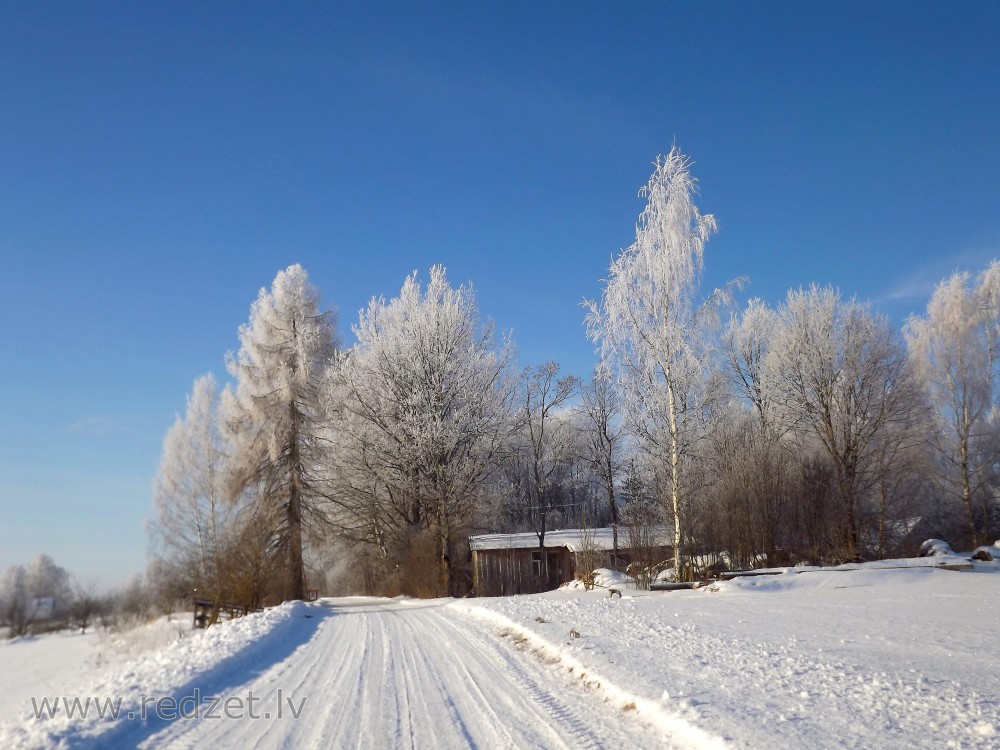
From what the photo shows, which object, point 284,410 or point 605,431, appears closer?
point 284,410

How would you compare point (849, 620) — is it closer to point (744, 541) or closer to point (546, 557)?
→ point (744, 541)

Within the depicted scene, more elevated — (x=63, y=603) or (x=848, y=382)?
(x=848, y=382)

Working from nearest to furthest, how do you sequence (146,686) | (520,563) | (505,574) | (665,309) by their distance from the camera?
1. (146,686)
2. (665,309)
3. (505,574)
4. (520,563)

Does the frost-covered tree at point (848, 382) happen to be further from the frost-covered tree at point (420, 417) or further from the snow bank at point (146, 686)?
the snow bank at point (146, 686)

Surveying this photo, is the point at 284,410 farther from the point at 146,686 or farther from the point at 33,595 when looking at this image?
the point at 146,686

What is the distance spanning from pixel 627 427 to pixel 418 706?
84.2 feet

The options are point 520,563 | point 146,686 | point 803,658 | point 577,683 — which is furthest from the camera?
point 520,563

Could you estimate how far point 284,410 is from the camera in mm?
31672

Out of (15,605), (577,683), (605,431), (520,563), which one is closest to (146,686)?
(577,683)

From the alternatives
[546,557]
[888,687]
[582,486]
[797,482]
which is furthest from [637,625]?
[582,486]

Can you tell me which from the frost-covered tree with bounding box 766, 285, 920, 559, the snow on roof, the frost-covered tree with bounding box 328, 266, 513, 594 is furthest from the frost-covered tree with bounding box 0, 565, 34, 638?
the frost-covered tree with bounding box 766, 285, 920, 559

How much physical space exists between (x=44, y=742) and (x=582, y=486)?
5479 cm

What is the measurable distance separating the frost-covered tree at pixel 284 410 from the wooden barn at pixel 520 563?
293 inches

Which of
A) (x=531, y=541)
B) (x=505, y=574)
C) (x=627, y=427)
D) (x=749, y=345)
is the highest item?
(x=749, y=345)
